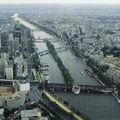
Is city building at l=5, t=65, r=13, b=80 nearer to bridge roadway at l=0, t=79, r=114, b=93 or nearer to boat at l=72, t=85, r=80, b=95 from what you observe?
bridge roadway at l=0, t=79, r=114, b=93

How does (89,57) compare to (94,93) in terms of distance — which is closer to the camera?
(94,93)

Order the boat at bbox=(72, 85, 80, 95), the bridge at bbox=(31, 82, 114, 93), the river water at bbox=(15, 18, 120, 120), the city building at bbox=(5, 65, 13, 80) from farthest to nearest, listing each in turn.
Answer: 1. the city building at bbox=(5, 65, 13, 80)
2. the bridge at bbox=(31, 82, 114, 93)
3. the boat at bbox=(72, 85, 80, 95)
4. the river water at bbox=(15, 18, 120, 120)

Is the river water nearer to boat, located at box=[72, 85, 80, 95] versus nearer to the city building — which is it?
boat, located at box=[72, 85, 80, 95]

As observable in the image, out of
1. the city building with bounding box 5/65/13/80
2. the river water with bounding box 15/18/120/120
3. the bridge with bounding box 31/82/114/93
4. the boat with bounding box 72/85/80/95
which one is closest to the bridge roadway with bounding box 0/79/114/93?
the bridge with bounding box 31/82/114/93


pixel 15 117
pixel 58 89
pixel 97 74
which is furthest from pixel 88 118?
pixel 97 74

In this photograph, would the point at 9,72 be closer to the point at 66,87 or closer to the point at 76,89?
the point at 66,87

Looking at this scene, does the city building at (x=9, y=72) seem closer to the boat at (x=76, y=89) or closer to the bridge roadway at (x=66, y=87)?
the bridge roadway at (x=66, y=87)

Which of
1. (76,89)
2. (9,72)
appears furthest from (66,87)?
(9,72)

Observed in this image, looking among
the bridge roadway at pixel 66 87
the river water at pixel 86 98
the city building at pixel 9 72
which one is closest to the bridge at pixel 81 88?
the bridge roadway at pixel 66 87

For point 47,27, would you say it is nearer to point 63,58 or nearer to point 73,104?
point 63,58

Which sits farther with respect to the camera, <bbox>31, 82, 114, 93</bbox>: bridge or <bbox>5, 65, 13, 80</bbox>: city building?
<bbox>5, 65, 13, 80</bbox>: city building

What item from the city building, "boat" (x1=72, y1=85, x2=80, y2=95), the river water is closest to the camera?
the river water
